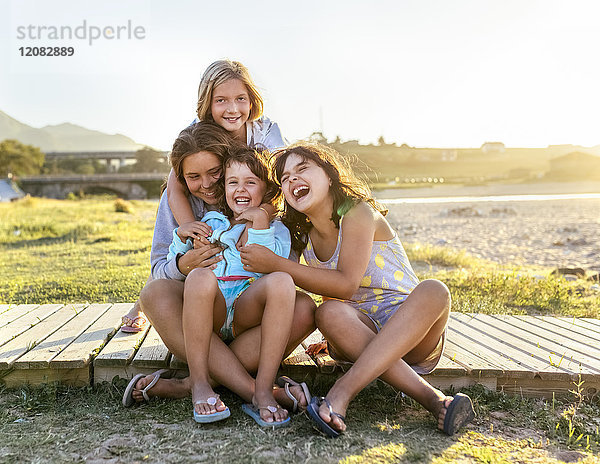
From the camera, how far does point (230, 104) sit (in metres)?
3.20

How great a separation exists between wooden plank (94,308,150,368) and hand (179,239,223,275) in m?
0.61

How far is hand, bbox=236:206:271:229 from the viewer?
2.67 m

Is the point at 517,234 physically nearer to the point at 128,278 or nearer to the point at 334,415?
the point at 128,278

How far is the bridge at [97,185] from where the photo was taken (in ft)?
157

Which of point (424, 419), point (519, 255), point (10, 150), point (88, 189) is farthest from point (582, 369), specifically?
point (10, 150)

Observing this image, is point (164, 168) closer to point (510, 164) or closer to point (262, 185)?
point (510, 164)

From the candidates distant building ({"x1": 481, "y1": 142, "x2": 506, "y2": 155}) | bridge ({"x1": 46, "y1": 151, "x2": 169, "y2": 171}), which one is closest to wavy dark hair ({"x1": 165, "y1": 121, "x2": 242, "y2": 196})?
bridge ({"x1": 46, "y1": 151, "x2": 169, "y2": 171})

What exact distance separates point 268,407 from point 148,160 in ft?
226

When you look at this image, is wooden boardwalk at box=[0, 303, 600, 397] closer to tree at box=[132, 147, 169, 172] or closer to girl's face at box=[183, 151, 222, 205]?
girl's face at box=[183, 151, 222, 205]

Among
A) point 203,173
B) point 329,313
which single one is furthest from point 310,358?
point 203,173

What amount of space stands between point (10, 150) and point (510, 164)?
56.5 m

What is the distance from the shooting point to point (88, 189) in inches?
1918

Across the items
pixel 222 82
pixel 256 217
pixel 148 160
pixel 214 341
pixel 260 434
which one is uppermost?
pixel 148 160

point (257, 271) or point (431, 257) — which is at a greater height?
point (257, 271)
